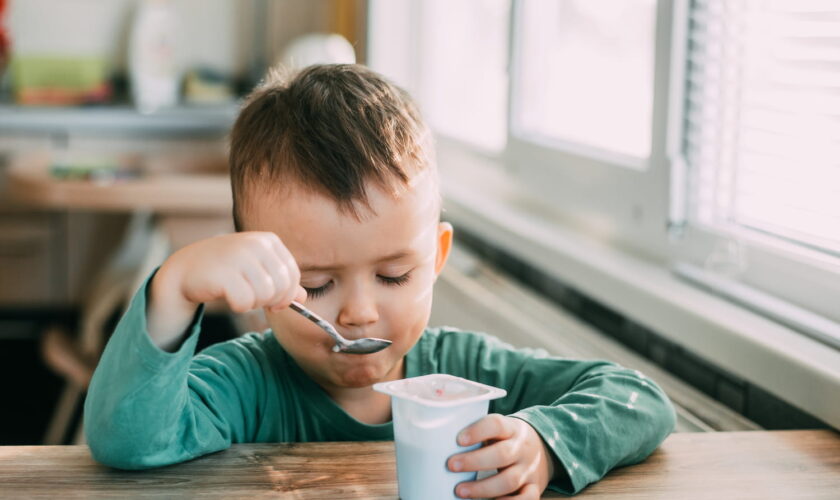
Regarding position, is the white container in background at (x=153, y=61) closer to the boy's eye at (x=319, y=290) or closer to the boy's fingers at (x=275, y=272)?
the boy's eye at (x=319, y=290)

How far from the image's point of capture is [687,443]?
3.00 feet

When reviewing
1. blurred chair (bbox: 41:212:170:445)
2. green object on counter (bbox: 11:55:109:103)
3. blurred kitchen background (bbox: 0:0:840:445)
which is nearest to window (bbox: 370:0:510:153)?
blurred kitchen background (bbox: 0:0:840:445)

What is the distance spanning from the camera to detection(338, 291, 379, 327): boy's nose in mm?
920

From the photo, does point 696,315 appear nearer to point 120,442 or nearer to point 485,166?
point 120,442

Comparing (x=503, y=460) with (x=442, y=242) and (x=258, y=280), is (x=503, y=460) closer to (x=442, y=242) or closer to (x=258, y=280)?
(x=258, y=280)

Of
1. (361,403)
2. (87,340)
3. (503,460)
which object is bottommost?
(87,340)

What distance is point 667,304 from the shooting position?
1.34m

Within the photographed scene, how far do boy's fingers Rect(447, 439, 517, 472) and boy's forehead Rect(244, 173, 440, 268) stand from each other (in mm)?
247

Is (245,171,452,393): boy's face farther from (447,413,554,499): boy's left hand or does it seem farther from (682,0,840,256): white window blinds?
(682,0,840,256): white window blinds

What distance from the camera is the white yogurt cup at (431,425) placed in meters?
0.70

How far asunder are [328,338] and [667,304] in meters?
0.56

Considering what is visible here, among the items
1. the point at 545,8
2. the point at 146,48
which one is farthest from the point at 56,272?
the point at 545,8

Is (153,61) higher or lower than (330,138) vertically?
lower

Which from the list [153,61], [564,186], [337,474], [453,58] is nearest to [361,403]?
[337,474]
